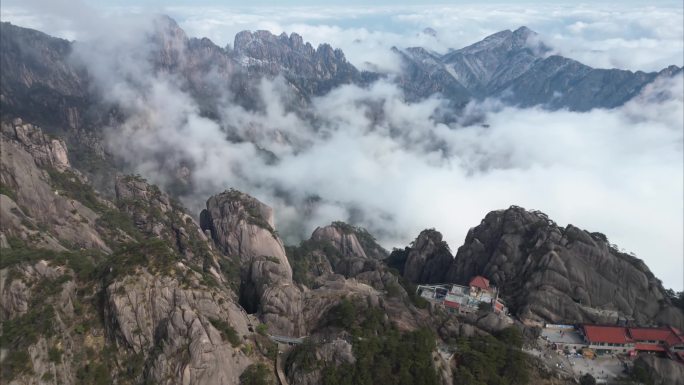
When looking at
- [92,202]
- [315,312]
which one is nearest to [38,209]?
[92,202]

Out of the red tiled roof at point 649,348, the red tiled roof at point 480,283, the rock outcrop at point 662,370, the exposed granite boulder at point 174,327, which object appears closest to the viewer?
the exposed granite boulder at point 174,327

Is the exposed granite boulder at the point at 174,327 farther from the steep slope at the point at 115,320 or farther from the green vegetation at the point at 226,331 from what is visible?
the green vegetation at the point at 226,331

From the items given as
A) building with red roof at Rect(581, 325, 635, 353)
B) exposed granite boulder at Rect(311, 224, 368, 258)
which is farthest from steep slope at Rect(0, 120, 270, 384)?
exposed granite boulder at Rect(311, 224, 368, 258)

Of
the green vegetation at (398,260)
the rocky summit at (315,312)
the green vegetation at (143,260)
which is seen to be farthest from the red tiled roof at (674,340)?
the green vegetation at (143,260)

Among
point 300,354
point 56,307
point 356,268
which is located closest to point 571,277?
point 356,268

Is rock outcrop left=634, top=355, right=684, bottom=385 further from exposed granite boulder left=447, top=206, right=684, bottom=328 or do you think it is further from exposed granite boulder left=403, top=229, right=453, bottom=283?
exposed granite boulder left=403, top=229, right=453, bottom=283

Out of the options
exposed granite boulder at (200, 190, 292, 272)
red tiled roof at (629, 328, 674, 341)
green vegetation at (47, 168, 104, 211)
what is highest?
red tiled roof at (629, 328, 674, 341)
